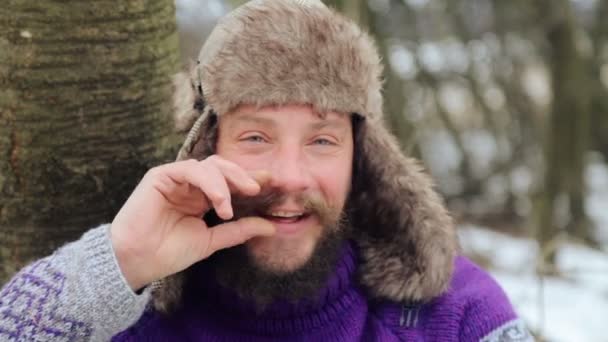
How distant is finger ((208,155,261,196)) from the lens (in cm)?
176

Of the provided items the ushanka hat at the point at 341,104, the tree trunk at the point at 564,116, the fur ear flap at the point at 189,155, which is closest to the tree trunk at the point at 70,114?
the ushanka hat at the point at 341,104

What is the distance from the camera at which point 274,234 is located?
1.99m

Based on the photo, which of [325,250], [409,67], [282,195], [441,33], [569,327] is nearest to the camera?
[282,195]

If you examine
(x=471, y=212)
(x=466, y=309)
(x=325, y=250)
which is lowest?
(x=471, y=212)

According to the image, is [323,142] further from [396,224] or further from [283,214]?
[396,224]

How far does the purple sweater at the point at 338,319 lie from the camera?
2.10m

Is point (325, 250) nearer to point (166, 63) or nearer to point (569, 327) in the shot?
point (166, 63)

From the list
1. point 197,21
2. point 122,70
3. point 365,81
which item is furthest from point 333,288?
point 197,21

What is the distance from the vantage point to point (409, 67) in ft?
25.4

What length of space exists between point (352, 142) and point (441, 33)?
6.35 m

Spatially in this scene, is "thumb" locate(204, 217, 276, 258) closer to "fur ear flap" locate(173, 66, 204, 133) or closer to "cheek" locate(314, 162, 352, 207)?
"cheek" locate(314, 162, 352, 207)

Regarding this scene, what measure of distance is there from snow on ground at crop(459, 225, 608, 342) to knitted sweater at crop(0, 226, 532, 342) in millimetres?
2106

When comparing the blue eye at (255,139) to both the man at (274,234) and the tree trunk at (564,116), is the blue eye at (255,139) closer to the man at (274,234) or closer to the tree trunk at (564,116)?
the man at (274,234)

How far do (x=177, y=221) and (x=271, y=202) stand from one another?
0.24 meters
